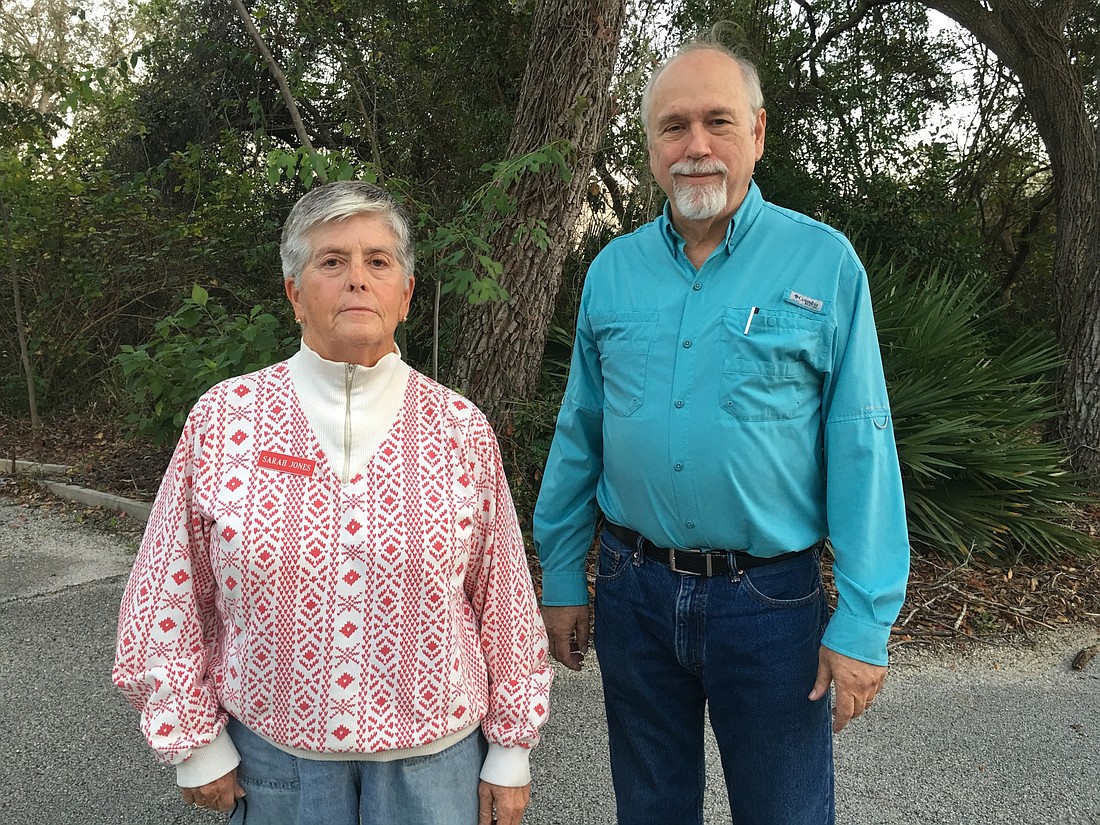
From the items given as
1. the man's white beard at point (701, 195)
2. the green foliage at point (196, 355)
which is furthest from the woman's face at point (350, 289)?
the green foliage at point (196, 355)

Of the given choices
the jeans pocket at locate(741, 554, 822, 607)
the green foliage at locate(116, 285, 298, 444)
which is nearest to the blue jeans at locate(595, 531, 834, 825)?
the jeans pocket at locate(741, 554, 822, 607)

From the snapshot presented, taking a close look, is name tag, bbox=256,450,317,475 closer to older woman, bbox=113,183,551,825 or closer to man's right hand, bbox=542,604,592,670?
older woman, bbox=113,183,551,825

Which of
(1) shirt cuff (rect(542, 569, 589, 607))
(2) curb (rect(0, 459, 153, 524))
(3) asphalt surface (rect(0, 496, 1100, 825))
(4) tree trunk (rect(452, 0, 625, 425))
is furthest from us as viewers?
(2) curb (rect(0, 459, 153, 524))

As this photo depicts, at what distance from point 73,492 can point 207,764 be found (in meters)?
6.12

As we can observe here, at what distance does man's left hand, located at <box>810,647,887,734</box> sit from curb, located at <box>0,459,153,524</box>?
4937 mm

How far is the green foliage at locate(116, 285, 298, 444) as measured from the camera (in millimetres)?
4395

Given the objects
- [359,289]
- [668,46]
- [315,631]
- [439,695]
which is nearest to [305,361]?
[359,289]

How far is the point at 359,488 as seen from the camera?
1631 millimetres

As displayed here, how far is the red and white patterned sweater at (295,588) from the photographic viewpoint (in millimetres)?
1595

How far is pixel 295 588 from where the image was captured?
5.23 feet

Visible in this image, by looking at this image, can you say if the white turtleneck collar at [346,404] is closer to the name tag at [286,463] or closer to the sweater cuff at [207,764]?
the name tag at [286,463]

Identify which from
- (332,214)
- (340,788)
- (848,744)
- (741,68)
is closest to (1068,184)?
(848,744)

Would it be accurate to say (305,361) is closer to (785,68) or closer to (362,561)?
(362,561)

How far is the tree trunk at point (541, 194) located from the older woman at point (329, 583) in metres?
3.21
